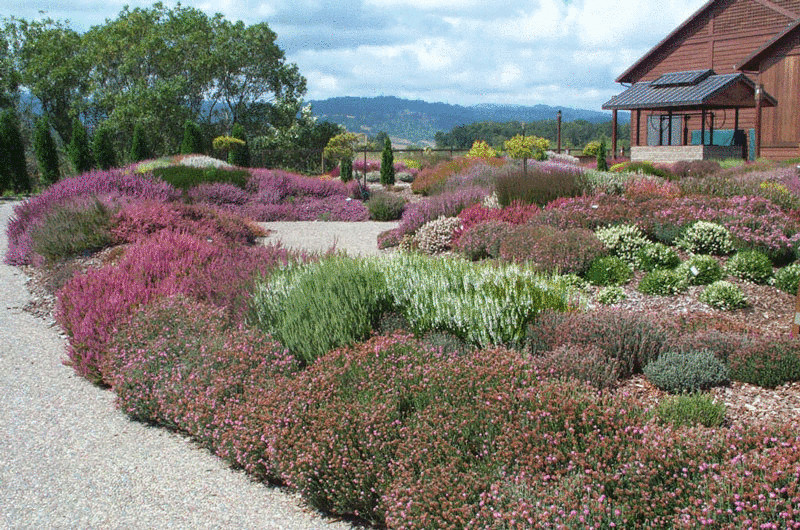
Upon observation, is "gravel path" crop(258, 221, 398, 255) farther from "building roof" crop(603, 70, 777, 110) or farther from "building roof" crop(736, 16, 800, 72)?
"building roof" crop(736, 16, 800, 72)

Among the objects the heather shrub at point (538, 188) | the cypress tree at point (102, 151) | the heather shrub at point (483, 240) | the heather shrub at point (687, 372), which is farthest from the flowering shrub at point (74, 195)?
the cypress tree at point (102, 151)

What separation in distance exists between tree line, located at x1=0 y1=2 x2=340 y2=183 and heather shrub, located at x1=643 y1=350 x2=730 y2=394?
3936cm

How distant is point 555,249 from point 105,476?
5.44 metres

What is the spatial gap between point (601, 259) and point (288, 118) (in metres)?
40.1

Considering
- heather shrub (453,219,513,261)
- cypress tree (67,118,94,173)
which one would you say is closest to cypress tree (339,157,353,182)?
cypress tree (67,118,94,173)

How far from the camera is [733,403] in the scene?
4.20 meters

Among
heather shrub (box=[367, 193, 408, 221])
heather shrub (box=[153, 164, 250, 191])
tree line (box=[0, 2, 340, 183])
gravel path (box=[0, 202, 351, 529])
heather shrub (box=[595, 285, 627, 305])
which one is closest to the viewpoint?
gravel path (box=[0, 202, 351, 529])

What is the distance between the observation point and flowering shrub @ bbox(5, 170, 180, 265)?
11.0 m

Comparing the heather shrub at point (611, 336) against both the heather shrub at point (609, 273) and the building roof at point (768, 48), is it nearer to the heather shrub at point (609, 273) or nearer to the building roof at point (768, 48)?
the heather shrub at point (609, 273)

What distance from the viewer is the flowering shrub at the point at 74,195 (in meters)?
11.0

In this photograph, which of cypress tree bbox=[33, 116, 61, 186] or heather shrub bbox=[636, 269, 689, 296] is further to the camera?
cypress tree bbox=[33, 116, 61, 186]

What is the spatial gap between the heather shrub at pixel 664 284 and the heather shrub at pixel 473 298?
64.4 inches

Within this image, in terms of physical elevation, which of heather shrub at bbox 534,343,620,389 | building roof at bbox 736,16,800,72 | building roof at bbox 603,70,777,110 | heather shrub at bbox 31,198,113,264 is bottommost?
heather shrub at bbox 534,343,620,389

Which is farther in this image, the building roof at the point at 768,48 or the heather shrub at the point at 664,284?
the building roof at the point at 768,48
